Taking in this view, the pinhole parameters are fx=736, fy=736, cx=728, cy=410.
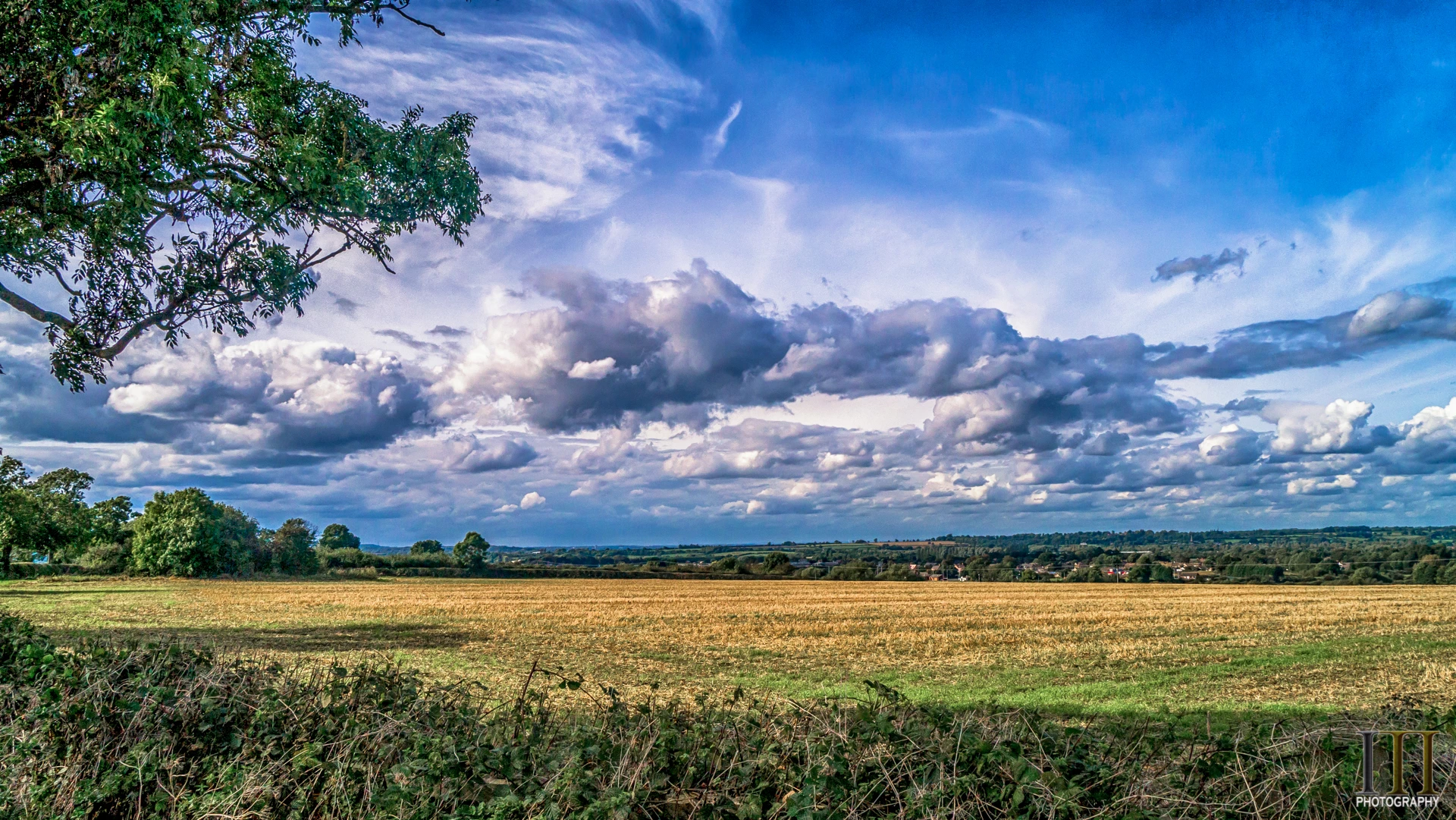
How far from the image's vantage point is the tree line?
50562 millimetres

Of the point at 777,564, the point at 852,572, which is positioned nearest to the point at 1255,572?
the point at 852,572

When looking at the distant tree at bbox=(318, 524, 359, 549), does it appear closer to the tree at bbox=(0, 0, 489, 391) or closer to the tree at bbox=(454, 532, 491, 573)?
the tree at bbox=(454, 532, 491, 573)

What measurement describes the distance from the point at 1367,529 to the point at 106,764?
618 feet

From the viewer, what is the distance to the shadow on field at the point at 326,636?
2200 centimetres

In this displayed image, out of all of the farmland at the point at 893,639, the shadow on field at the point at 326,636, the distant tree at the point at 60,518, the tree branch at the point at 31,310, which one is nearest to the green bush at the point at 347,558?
the distant tree at the point at 60,518

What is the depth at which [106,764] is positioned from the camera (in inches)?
191

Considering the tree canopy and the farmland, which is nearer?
the farmland

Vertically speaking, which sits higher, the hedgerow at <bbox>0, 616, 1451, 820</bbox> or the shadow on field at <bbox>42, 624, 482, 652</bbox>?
the hedgerow at <bbox>0, 616, 1451, 820</bbox>

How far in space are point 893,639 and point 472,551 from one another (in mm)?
82300

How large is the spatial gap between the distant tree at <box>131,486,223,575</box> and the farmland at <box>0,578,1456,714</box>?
26.7 metres

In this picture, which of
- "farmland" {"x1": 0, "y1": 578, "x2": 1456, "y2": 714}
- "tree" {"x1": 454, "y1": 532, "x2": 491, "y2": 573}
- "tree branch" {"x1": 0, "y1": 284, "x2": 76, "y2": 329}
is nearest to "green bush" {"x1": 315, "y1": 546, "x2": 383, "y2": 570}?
"tree" {"x1": 454, "y1": 532, "x2": 491, "y2": 573}

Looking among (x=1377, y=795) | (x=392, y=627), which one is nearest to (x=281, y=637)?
(x=392, y=627)

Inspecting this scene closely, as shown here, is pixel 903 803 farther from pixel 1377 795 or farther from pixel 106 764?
pixel 106 764

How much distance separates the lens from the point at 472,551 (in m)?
95.2
